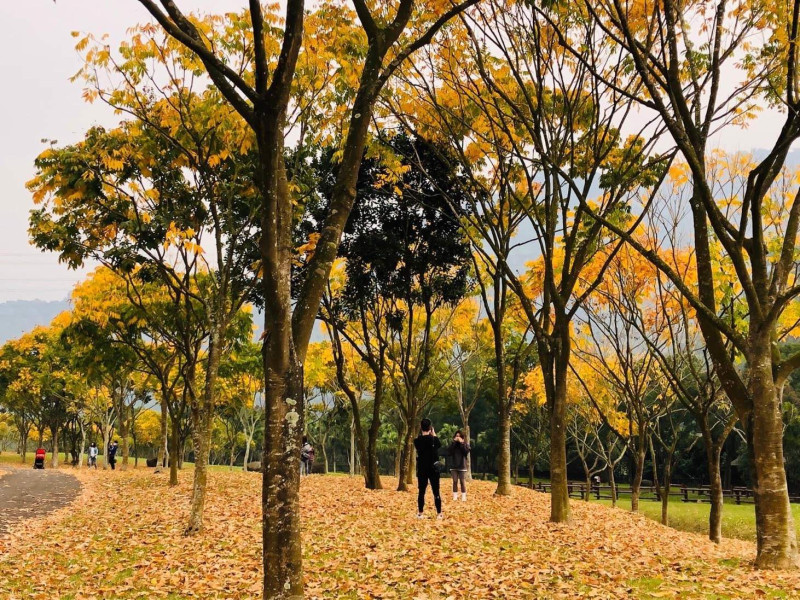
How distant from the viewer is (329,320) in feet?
67.7

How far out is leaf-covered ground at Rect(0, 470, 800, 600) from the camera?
715cm

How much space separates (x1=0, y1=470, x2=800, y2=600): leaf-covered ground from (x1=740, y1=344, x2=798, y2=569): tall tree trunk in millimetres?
465

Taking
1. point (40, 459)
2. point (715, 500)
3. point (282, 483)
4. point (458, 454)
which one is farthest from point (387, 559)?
point (40, 459)

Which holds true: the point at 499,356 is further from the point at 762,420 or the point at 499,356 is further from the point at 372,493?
the point at 762,420

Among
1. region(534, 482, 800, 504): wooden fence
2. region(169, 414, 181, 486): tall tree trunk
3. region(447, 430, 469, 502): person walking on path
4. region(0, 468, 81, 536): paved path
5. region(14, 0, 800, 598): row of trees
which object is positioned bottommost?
region(534, 482, 800, 504): wooden fence

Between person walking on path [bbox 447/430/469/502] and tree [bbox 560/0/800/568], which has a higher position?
tree [bbox 560/0/800/568]

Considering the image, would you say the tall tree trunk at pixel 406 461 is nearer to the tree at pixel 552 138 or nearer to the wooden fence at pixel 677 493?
the tree at pixel 552 138

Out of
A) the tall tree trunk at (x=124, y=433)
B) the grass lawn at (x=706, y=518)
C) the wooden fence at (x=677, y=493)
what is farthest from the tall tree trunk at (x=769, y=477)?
the tall tree trunk at (x=124, y=433)

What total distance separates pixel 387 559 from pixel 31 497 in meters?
17.3

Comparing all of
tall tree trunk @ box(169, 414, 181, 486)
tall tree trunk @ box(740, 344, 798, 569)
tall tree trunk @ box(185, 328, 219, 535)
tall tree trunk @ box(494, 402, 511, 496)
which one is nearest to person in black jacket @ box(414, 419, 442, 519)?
tall tree trunk @ box(185, 328, 219, 535)

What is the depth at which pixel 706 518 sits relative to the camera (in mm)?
29141

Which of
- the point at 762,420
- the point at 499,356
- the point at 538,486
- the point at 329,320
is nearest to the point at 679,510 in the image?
the point at 538,486

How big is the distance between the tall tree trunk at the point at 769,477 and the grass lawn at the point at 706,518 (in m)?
14.9

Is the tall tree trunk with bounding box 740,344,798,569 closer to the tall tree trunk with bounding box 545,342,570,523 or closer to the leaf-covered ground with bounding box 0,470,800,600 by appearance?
the leaf-covered ground with bounding box 0,470,800,600
